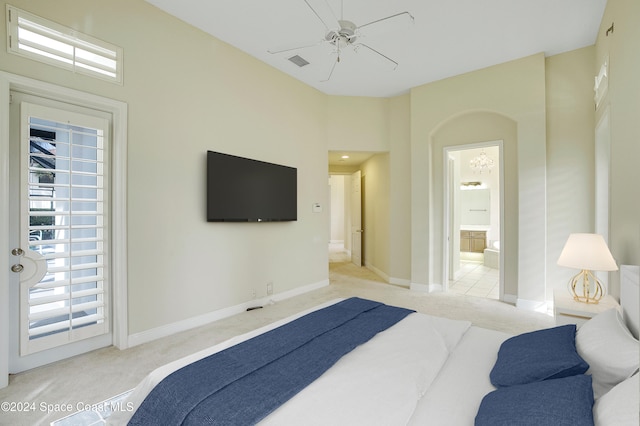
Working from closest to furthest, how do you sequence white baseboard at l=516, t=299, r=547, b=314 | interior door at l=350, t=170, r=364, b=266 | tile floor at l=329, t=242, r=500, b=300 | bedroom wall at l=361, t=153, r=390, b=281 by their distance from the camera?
white baseboard at l=516, t=299, r=547, b=314 → tile floor at l=329, t=242, r=500, b=300 → bedroom wall at l=361, t=153, r=390, b=281 → interior door at l=350, t=170, r=364, b=266

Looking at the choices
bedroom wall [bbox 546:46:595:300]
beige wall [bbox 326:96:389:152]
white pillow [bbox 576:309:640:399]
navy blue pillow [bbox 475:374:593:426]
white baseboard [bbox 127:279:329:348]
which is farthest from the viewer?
beige wall [bbox 326:96:389:152]

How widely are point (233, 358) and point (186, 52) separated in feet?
10.6

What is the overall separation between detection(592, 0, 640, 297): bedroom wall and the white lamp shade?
11cm

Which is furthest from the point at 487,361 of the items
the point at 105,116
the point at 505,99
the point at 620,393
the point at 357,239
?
the point at 357,239

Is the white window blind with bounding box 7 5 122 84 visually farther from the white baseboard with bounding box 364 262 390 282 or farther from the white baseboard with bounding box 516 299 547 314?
the white baseboard with bounding box 516 299 547 314

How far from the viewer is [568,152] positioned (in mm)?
3895

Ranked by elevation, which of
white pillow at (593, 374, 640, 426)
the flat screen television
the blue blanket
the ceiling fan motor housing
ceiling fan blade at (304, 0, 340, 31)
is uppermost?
ceiling fan blade at (304, 0, 340, 31)

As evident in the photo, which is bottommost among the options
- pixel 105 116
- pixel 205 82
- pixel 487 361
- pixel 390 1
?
pixel 487 361

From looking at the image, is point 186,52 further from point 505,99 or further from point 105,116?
point 505,99

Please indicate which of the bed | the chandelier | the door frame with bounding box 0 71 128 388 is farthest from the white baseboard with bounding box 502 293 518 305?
the chandelier

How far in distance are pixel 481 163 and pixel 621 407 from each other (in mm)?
8219

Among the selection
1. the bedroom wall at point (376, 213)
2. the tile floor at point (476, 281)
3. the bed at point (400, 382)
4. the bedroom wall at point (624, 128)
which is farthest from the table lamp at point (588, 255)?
the bedroom wall at point (376, 213)

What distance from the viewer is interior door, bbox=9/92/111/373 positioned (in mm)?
2355

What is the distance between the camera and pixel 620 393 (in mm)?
982
